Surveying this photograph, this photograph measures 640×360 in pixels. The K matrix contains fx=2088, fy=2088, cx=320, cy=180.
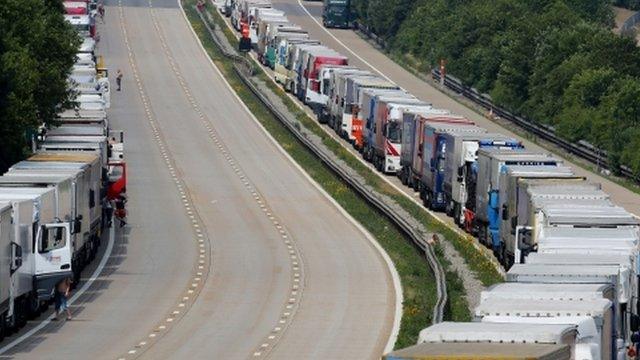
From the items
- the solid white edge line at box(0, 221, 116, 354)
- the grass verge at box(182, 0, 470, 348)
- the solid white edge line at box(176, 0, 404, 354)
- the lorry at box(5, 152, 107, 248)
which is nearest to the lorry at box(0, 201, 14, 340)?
the solid white edge line at box(0, 221, 116, 354)

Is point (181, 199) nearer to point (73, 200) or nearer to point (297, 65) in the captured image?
point (73, 200)

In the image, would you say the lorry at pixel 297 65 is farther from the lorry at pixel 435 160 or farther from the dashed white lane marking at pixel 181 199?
the lorry at pixel 435 160

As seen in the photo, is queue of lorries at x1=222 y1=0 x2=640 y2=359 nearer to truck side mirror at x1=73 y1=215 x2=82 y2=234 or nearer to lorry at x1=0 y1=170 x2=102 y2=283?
truck side mirror at x1=73 y1=215 x2=82 y2=234

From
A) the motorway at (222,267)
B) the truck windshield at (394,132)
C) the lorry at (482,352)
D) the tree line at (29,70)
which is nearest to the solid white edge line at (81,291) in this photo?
the motorway at (222,267)

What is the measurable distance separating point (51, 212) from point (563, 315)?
2241 centimetres

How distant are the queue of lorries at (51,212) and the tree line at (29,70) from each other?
950mm

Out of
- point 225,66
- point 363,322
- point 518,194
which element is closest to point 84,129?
point 518,194

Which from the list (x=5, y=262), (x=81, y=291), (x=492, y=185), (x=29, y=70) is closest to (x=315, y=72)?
(x=29, y=70)

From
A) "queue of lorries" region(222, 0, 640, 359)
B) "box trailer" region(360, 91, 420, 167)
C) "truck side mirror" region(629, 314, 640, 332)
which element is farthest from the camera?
"box trailer" region(360, 91, 420, 167)

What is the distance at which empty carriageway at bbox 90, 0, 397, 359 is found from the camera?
47375 mm

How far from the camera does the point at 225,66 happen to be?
134500 millimetres

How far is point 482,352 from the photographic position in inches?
1080

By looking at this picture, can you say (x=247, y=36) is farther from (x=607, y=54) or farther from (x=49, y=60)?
(x=49, y=60)

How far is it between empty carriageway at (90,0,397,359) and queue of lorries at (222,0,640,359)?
13.1 ft
